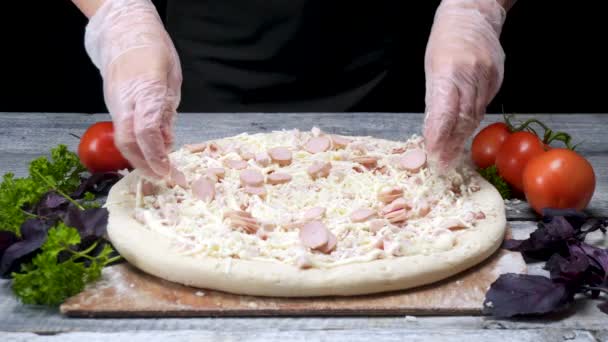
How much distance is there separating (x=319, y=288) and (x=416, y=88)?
2.57 metres

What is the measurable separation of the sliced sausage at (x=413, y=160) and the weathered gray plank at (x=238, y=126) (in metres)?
0.78

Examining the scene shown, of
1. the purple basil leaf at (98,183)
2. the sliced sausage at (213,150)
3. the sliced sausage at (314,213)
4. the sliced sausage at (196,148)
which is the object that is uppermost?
the sliced sausage at (314,213)

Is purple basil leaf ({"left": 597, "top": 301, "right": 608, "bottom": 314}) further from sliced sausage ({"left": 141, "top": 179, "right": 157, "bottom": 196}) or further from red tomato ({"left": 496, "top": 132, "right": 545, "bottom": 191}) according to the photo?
sliced sausage ({"left": 141, "top": 179, "right": 157, "bottom": 196})

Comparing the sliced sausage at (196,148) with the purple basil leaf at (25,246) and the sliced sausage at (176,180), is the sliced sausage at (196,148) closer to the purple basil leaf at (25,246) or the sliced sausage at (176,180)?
the sliced sausage at (176,180)

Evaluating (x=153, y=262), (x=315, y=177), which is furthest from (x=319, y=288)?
(x=315, y=177)

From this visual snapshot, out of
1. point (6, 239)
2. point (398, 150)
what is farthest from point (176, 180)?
point (398, 150)

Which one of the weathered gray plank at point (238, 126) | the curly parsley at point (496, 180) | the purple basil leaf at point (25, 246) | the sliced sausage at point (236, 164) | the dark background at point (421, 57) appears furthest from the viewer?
the dark background at point (421, 57)

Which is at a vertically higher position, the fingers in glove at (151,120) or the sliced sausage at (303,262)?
the fingers in glove at (151,120)

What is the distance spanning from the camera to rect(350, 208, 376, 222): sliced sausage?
229cm

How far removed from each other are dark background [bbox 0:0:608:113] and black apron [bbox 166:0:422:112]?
0.68 metres

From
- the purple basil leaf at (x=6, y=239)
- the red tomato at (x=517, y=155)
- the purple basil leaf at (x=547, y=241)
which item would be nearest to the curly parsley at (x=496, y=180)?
the red tomato at (x=517, y=155)

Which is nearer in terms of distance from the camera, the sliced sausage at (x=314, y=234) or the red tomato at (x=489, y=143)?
the sliced sausage at (x=314, y=234)

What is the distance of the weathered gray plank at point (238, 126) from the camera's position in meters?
3.39

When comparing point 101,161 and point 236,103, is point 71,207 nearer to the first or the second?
point 101,161
